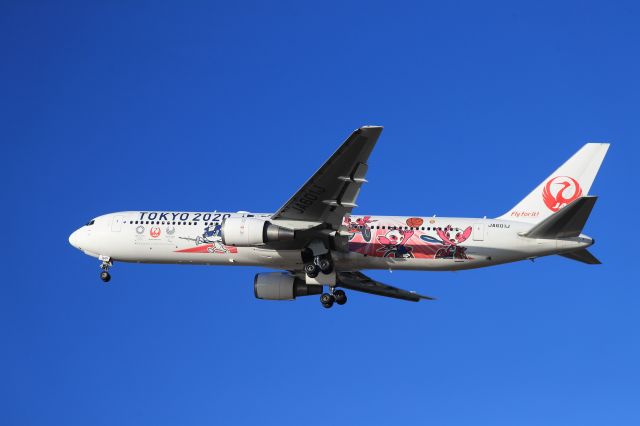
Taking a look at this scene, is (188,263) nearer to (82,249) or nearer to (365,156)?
(82,249)

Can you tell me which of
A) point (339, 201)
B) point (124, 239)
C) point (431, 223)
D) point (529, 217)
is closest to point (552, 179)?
point (529, 217)

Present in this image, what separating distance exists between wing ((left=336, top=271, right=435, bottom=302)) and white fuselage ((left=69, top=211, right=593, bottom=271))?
4.99 metres

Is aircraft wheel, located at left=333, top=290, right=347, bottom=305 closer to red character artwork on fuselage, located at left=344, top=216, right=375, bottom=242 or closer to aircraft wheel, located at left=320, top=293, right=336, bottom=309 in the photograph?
aircraft wheel, located at left=320, top=293, right=336, bottom=309

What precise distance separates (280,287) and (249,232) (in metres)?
8.10

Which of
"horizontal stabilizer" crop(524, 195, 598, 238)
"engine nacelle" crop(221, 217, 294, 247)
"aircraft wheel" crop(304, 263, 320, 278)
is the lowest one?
"aircraft wheel" crop(304, 263, 320, 278)

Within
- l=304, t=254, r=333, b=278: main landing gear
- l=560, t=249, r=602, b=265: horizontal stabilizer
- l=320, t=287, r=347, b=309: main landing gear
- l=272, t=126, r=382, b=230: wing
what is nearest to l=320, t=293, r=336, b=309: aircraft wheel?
l=320, t=287, r=347, b=309: main landing gear

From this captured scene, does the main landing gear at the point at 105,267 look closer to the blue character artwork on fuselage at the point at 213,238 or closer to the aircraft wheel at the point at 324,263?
the blue character artwork on fuselage at the point at 213,238

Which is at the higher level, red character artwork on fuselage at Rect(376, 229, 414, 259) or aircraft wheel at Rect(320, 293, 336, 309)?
red character artwork on fuselage at Rect(376, 229, 414, 259)

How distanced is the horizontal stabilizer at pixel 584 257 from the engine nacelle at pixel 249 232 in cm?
1371

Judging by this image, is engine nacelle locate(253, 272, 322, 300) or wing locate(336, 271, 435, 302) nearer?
engine nacelle locate(253, 272, 322, 300)

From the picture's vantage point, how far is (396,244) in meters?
50.2

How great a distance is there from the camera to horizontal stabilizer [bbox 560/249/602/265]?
49.2m

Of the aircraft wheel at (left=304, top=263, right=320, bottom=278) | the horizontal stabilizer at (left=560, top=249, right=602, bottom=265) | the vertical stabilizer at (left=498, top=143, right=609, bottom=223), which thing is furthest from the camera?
the vertical stabilizer at (left=498, top=143, right=609, bottom=223)

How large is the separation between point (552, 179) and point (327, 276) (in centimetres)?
1238
